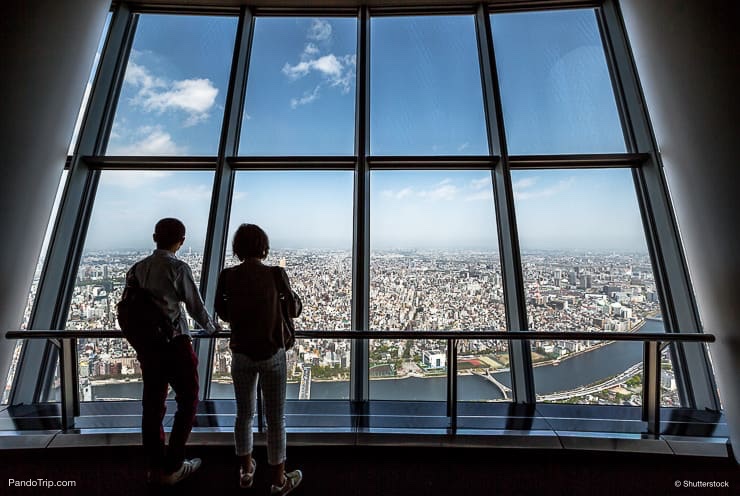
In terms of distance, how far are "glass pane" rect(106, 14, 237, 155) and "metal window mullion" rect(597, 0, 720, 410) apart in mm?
4220

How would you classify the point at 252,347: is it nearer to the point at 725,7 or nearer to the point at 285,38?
the point at 725,7

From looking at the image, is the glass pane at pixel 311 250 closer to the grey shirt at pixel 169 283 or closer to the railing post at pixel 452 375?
the railing post at pixel 452 375

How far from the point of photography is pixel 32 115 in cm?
244

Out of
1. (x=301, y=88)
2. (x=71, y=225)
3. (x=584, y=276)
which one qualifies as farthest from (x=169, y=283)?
(x=584, y=276)

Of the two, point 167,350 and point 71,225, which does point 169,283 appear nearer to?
point 167,350

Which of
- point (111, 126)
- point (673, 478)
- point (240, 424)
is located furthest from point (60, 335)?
point (673, 478)

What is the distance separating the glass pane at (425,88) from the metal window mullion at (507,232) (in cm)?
10

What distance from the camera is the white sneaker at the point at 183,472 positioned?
181 centimetres

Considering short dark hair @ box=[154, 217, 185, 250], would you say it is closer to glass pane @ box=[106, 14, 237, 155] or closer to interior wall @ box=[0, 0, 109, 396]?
interior wall @ box=[0, 0, 109, 396]

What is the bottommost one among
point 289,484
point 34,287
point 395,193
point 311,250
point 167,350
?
point 289,484

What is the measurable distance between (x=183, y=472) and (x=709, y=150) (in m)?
3.76

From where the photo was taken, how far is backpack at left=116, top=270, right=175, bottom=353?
1.66 m

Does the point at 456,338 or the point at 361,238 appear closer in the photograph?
the point at 456,338

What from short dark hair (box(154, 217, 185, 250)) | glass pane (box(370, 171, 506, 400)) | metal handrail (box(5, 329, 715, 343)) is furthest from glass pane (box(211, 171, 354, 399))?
short dark hair (box(154, 217, 185, 250))
